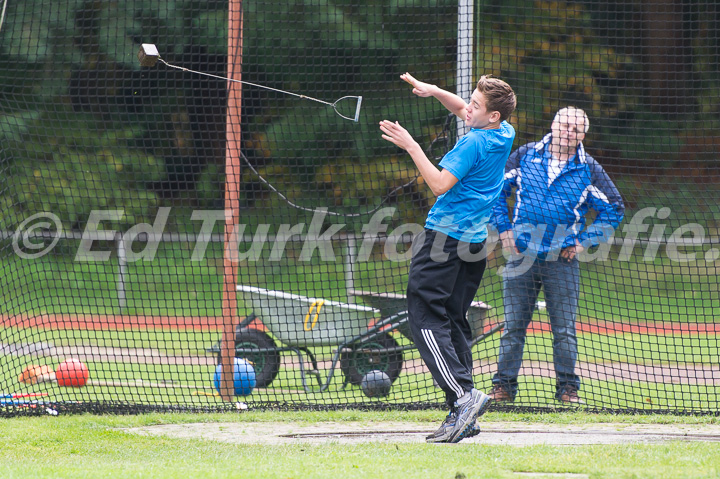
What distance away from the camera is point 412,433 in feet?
14.8

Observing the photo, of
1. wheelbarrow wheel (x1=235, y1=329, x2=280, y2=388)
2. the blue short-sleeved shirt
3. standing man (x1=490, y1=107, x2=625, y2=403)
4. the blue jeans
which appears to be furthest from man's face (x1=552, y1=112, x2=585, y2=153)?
wheelbarrow wheel (x1=235, y1=329, x2=280, y2=388)

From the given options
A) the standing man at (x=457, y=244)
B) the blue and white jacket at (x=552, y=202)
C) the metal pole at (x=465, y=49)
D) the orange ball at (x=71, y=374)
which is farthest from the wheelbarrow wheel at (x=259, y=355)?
the standing man at (x=457, y=244)

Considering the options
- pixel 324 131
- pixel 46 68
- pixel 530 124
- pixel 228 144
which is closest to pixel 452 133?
pixel 228 144

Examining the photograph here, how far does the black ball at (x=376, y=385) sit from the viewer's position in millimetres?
5590

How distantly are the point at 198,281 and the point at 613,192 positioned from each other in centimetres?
792

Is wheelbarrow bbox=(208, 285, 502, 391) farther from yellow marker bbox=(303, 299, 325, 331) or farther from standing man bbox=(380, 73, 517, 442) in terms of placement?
standing man bbox=(380, 73, 517, 442)

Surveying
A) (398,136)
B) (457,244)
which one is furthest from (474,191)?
(398,136)

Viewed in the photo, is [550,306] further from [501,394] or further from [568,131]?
[568,131]

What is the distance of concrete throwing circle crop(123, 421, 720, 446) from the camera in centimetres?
429

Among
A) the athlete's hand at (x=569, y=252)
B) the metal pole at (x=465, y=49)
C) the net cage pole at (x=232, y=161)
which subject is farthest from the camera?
the metal pole at (x=465, y=49)

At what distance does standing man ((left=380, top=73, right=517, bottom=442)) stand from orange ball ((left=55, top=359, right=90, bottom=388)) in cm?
303

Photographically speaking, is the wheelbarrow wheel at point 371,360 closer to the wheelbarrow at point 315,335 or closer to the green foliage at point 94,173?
the wheelbarrow at point 315,335

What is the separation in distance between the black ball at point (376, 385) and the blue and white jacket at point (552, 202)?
130 cm

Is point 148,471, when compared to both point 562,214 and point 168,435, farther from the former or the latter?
point 562,214
